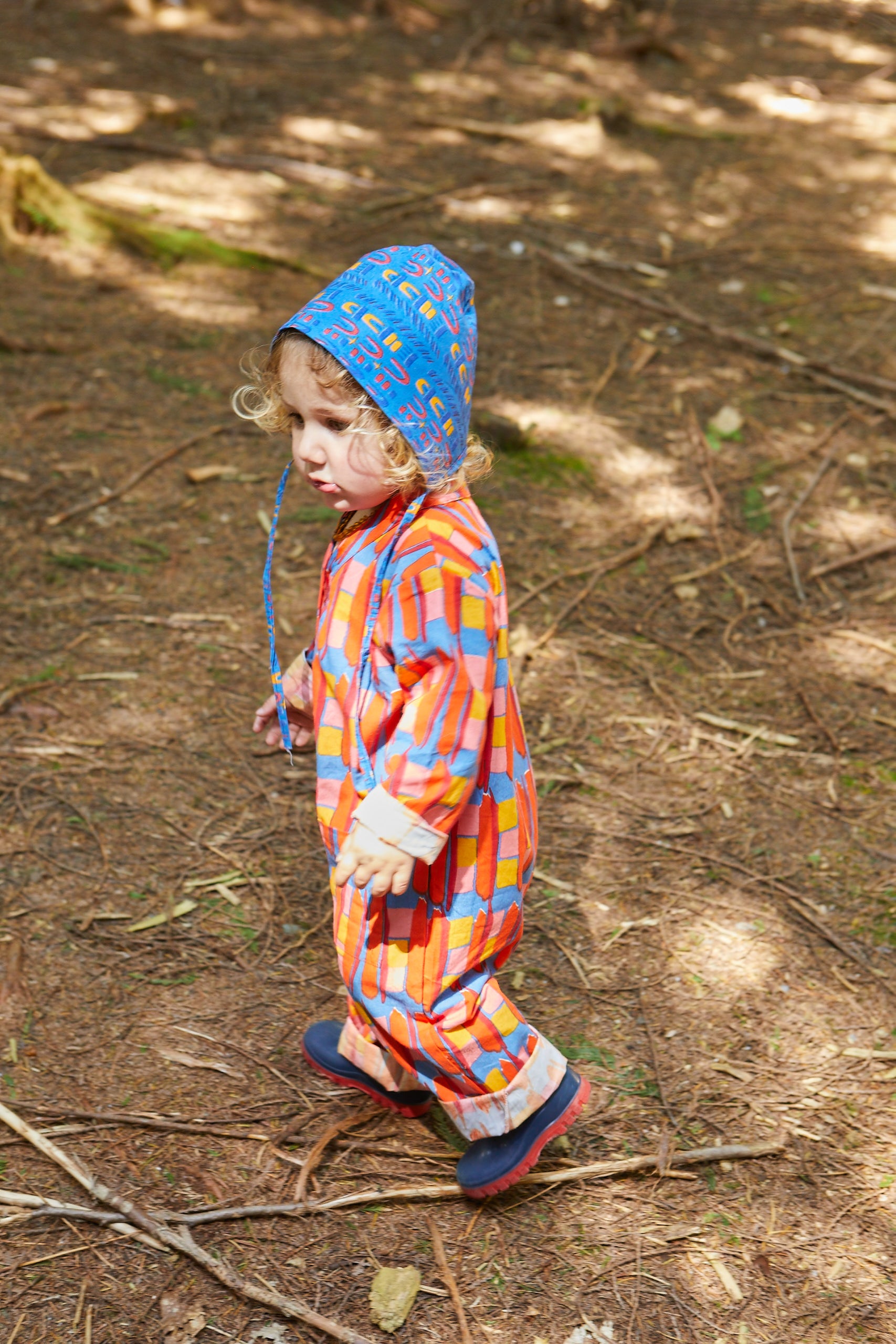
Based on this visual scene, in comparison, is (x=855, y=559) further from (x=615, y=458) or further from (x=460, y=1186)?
(x=460, y=1186)

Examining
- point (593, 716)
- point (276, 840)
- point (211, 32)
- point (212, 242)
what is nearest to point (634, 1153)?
point (276, 840)

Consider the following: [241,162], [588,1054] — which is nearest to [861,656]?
[588,1054]

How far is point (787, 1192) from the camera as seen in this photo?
94.7 inches

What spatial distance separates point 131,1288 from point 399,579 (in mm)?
1427

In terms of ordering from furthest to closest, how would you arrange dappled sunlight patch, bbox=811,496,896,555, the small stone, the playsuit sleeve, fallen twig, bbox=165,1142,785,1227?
1. the small stone
2. dappled sunlight patch, bbox=811,496,896,555
3. fallen twig, bbox=165,1142,785,1227
4. the playsuit sleeve

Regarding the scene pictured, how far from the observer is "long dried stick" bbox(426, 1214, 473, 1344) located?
2125mm

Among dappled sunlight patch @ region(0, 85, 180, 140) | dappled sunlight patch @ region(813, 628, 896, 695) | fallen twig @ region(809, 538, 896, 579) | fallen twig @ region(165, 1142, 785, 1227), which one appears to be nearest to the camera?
fallen twig @ region(165, 1142, 785, 1227)

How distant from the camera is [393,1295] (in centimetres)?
216

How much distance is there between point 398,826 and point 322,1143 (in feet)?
3.15

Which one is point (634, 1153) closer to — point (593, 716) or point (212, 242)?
point (593, 716)

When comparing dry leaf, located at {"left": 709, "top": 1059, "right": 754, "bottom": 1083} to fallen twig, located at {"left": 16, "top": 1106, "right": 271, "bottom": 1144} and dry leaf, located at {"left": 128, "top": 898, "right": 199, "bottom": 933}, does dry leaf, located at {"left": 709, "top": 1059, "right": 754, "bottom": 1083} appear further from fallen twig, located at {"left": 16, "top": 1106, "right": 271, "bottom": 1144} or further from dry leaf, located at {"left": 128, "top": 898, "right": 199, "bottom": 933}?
dry leaf, located at {"left": 128, "top": 898, "right": 199, "bottom": 933}

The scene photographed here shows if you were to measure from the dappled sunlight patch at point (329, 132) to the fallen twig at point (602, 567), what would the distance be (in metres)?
4.90

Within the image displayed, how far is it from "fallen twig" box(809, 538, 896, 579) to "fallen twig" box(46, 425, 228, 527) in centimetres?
259

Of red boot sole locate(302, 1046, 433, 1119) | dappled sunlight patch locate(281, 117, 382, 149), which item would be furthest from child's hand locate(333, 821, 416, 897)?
dappled sunlight patch locate(281, 117, 382, 149)
